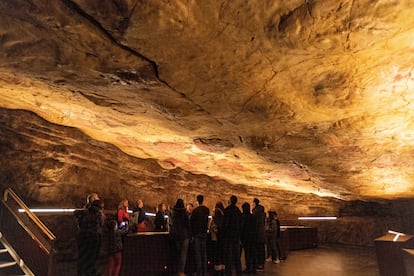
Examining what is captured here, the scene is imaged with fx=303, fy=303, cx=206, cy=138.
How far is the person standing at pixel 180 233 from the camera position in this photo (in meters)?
5.82

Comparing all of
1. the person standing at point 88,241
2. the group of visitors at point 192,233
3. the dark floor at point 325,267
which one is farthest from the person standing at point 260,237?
the person standing at point 88,241

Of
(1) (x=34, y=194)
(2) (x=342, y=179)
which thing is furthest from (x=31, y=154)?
(2) (x=342, y=179)

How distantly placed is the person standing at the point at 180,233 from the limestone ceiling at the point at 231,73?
1.75 m

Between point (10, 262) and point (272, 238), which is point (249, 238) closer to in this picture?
point (272, 238)

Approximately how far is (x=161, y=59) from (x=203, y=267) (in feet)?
13.8

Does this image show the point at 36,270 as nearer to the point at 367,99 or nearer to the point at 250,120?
the point at 250,120

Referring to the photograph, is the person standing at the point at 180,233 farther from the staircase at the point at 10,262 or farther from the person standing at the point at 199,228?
the staircase at the point at 10,262

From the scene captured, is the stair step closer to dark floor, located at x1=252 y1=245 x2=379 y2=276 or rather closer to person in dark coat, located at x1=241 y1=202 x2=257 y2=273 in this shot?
person in dark coat, located at x1=241 y1=202 x2=257 y2=273

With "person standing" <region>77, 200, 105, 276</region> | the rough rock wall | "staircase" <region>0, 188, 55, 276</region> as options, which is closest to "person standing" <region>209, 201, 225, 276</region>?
"person standing" <region>77, 200, 105, 276</region>

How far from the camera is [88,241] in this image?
5.04 m

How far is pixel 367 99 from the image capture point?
4.36 m

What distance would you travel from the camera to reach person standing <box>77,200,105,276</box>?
5.00 metres

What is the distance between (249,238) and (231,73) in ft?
13.3

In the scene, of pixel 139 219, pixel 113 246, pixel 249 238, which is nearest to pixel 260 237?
pixel 249 238
